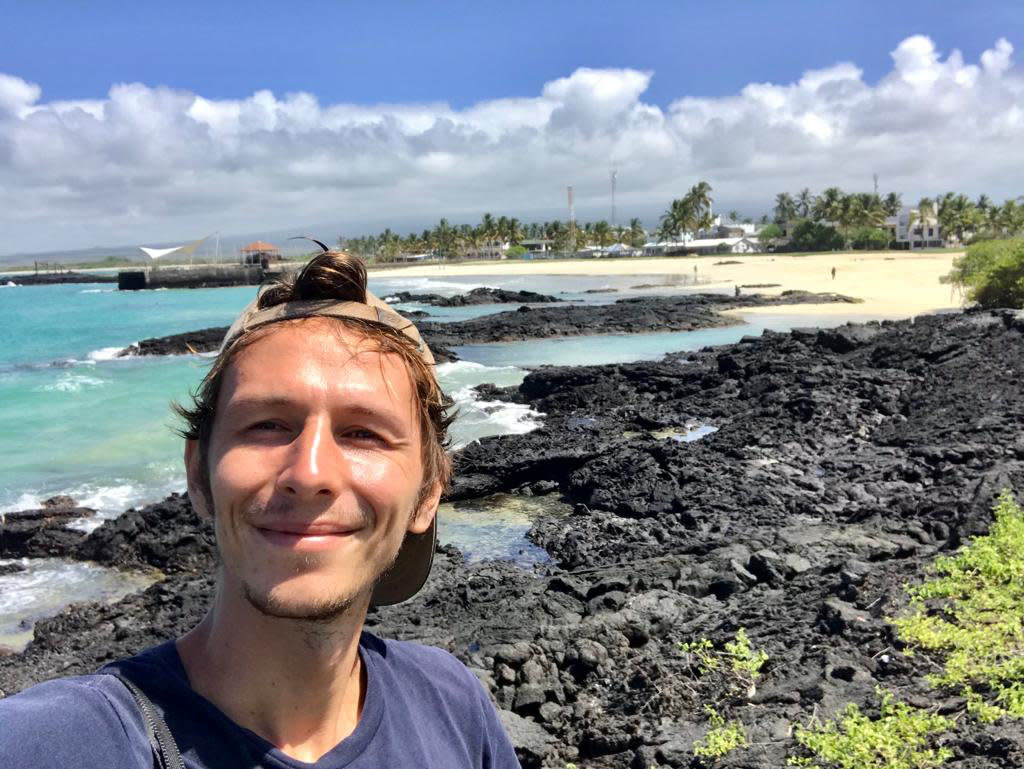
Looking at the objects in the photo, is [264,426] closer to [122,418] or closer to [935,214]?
[122,418]

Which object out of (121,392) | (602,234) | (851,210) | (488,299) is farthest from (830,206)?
(121,392)

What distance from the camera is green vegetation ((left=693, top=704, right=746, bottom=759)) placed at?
469 cm

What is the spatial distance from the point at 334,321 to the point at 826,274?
69.1 m

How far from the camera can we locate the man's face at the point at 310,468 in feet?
4.53

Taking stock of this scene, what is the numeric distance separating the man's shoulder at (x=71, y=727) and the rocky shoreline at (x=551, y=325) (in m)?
30.2

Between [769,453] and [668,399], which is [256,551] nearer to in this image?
[769,453]

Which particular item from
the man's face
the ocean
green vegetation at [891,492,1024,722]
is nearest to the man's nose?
the man's face

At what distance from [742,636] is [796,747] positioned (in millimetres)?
1330

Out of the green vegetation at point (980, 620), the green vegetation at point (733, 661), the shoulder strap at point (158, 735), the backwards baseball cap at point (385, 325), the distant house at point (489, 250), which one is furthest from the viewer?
the distant house at point (489, 250)

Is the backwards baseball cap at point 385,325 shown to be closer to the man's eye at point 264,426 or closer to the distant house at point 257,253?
the man's eye at point 264,426

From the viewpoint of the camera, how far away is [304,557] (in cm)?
138

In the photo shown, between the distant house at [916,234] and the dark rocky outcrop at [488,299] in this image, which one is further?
the distant house at [916,234]

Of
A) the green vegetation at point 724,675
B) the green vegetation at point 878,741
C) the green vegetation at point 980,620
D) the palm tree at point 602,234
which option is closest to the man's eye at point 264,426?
the green vegetation at point 878,741

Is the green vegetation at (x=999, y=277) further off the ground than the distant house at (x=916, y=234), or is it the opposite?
the distant house at (x=916, y=234)
